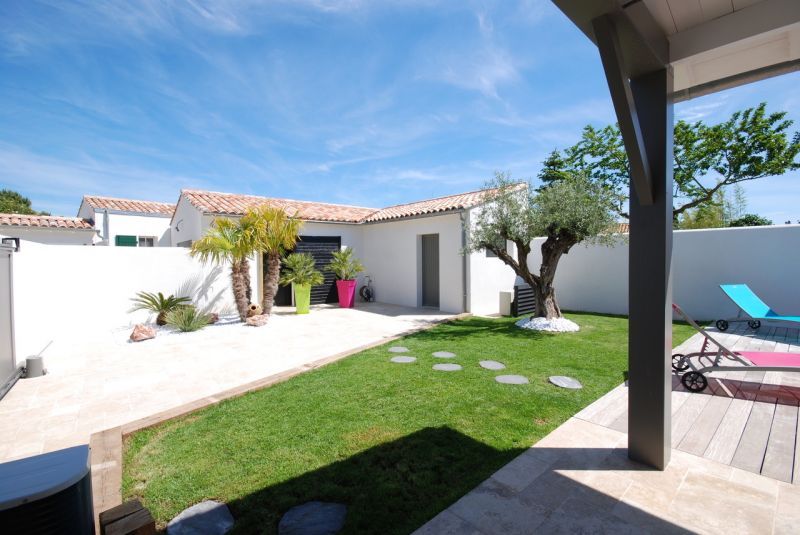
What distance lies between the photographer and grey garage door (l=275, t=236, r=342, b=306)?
14.4 meters

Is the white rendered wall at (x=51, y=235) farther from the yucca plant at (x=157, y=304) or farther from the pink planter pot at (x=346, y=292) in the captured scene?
the pink planter pot at (x=346, y=292)

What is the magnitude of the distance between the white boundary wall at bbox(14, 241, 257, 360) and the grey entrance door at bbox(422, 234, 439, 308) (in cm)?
700

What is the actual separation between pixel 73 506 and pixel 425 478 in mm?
2308

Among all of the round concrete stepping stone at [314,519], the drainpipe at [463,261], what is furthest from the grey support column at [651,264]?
the drainpipe at [463,261]

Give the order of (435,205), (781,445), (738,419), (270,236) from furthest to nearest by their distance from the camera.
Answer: (435,205)
(270,236)
(738,419)
(781,445)

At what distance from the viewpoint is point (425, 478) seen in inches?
119

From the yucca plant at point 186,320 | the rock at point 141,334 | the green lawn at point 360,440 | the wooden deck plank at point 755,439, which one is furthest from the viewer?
the yucca plant at point 186,320

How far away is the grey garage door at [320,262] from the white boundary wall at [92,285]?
8.97ft

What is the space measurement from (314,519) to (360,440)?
45.5 inches

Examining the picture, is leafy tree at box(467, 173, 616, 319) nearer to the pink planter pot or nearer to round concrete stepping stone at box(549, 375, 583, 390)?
round concrete stepping stone at box(549, 375, 583, 390)

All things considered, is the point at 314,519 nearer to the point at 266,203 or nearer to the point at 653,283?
the point at 653,283

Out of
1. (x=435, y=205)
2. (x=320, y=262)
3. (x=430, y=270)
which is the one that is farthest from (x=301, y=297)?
(x=435, y=205)

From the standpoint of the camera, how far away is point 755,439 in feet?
11.6

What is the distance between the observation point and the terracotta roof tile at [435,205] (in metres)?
12.6
